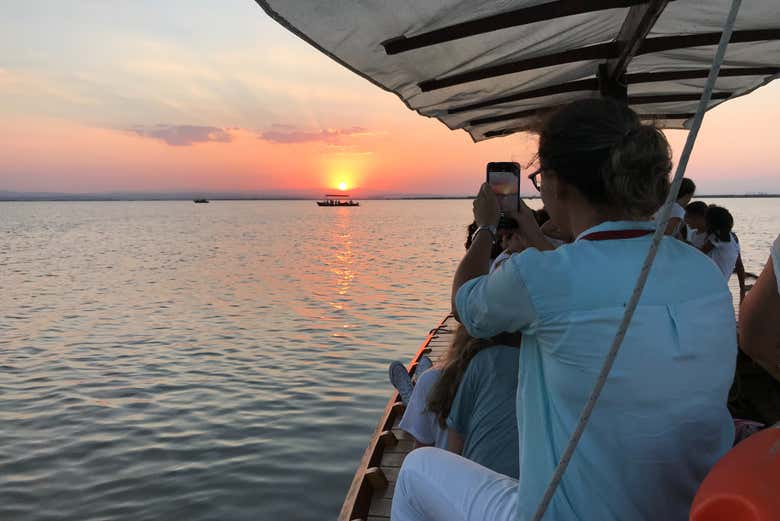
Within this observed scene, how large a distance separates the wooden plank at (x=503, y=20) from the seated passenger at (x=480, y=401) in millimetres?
1718

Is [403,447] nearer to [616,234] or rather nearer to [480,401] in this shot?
[480,401]

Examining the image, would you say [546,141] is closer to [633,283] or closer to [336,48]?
[633,283]

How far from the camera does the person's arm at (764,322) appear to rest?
1.55 meters

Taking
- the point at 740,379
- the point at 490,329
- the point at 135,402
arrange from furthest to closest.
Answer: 1. the point at 135,402
2. the point at 740,379
3. the point at 490,329

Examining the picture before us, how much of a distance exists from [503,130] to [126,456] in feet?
20.6

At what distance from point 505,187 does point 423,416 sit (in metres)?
1.60

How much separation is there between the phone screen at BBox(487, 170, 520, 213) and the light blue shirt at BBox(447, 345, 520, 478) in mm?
753

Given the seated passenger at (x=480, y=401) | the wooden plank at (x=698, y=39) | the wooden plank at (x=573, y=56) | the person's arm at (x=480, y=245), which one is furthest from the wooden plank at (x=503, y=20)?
the seated passenger at (x=480, y=401)

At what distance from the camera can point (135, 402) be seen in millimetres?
9367

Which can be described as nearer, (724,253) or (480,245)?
(480,245)

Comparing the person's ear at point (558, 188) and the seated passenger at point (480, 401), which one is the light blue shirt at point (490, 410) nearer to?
the seated passenger at point (480, 401)

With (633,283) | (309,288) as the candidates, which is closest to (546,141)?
(633,283)

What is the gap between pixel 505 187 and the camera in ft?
7.94

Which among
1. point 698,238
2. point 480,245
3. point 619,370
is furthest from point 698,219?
point 619,370
